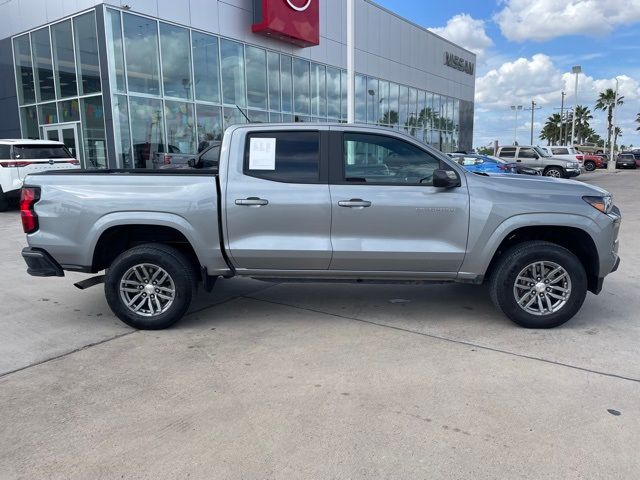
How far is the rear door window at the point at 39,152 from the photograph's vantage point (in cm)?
1305

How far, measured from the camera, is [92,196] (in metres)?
4.59

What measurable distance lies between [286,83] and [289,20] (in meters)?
2.67

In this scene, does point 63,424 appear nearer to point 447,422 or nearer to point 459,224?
point 447,422

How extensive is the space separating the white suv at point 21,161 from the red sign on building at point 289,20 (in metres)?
9.52

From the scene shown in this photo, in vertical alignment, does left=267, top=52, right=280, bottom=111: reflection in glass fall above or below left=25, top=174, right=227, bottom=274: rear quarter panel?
above

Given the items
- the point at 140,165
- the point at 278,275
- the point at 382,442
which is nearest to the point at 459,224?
the point at 278,275

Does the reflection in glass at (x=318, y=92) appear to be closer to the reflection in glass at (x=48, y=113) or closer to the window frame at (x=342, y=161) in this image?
the reflection in glass at (x=48, y=113)

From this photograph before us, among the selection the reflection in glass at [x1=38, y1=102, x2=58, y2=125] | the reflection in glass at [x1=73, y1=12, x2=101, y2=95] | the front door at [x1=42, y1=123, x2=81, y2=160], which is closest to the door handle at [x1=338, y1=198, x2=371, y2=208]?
the reflection in glass at [x1=73, y1=12, x2=101, y2=95]

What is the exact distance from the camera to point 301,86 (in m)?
22.8

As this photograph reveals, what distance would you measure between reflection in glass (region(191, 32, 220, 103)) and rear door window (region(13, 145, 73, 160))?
5839mm

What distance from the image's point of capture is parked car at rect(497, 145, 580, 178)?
84.9 feet

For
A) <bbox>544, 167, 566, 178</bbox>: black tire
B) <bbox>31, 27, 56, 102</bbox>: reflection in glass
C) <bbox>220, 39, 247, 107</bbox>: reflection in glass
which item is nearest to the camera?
<bbox>31, 27, 56, 102</bbox>: reflection in glass

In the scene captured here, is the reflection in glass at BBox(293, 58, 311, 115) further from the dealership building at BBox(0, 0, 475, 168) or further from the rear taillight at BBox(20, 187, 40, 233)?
the rear taillight at BBox(20, 187, 40, 233)

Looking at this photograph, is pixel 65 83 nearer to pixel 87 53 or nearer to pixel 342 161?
pixel 87 53
